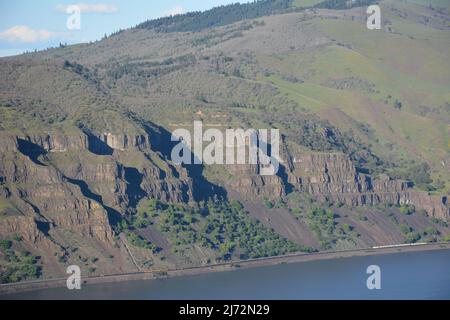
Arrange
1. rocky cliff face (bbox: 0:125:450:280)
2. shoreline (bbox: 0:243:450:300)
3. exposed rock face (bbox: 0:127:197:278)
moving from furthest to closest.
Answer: exposed rock face (bbox: 0:127:197:278) < rocky cliff face (bbox: 0:125:450:280) < shoreline (bbox: 0:243:450:300)

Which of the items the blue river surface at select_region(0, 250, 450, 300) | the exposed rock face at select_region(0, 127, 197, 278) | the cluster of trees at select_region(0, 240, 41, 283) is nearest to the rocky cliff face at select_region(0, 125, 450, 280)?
the exposed rock face at select_region(0, 127, 197, 278)

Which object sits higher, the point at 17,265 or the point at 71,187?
the point at 71,187

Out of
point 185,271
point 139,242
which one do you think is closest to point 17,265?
point 139,242

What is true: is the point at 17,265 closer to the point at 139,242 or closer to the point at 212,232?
the point at 139,242

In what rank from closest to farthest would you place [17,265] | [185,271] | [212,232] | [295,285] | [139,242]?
[295,285] < [17,265] < [185,271] < [139,242] < [212,232]

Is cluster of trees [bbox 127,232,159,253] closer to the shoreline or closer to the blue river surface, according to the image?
the shoreline

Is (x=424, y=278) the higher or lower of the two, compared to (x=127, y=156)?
lower
